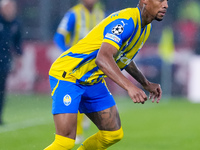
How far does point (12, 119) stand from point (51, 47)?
5.99 m

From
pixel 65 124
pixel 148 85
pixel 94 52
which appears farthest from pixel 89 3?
pixel 65 124

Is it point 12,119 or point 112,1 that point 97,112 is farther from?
point 112,1

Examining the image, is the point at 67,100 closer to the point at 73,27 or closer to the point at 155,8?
the point at 155,8

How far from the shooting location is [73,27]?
8.73 meters

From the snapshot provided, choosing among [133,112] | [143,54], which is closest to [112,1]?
[143,54]

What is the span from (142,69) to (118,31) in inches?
469

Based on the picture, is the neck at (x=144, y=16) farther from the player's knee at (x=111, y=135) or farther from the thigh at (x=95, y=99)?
the player's knee at (x=111, y=135)

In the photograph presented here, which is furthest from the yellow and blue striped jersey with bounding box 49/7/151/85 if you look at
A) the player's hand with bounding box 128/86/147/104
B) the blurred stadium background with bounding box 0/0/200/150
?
the blurred stadium background with bounding box 0/0/200/150

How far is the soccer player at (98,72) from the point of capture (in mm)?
4766

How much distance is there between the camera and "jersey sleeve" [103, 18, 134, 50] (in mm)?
4723

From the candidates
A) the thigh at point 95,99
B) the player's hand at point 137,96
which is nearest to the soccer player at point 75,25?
the thigh at point 95,99

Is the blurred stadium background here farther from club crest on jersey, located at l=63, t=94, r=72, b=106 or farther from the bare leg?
club crest on jersey, located at l=63, t=94, r=72, b=106

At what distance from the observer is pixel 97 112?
549 cm

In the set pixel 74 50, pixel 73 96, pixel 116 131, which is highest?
pixel 74 50
